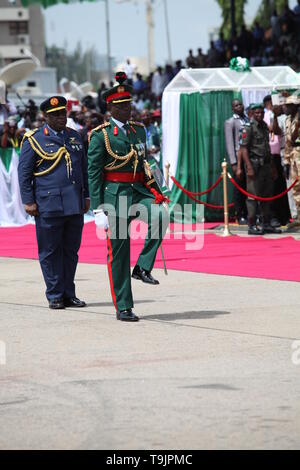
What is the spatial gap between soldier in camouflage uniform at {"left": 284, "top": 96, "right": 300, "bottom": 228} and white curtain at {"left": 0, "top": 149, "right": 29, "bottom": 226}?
21.0 feet

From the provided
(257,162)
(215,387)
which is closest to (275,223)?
(257,162)

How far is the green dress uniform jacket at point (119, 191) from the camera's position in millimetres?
9836

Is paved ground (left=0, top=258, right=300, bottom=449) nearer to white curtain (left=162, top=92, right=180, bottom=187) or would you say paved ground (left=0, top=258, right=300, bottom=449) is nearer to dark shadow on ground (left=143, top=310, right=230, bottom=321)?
dark shadow on ground (left=143, top=310, right=230, bottom=321)

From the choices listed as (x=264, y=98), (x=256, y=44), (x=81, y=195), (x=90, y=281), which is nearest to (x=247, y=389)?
(x=81, y=195)

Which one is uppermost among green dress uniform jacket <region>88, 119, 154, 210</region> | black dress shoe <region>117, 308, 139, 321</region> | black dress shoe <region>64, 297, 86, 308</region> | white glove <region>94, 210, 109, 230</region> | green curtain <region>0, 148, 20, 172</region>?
green dress uniform jacket <region>88, 119, 154, 210</region>

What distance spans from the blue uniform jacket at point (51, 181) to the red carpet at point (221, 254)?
298 cm

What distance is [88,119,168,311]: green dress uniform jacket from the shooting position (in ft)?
32.3

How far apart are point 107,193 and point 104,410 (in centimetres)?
359

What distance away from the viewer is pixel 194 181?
803 inches

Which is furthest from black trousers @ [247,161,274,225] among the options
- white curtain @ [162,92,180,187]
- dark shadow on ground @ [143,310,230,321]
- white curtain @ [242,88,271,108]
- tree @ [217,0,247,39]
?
tree @ [217,0,247,39]

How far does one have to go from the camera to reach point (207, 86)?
66.7ft

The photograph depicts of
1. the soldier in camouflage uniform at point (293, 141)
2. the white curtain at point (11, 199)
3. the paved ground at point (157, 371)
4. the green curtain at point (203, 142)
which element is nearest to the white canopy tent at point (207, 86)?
the green curtain at point (203, 142)

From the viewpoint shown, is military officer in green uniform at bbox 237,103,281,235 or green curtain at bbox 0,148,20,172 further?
green curtain at bbox 0,148,20,172

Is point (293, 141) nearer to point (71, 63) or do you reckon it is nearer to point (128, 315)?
point (128, 315)
